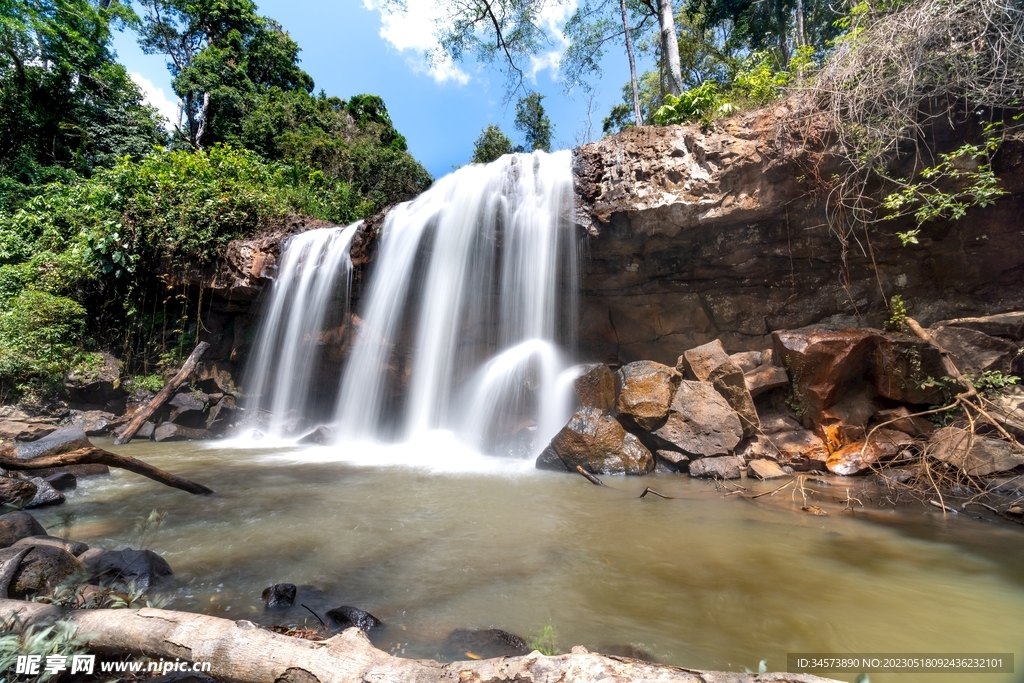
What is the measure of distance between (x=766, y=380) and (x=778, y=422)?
0.64 metres

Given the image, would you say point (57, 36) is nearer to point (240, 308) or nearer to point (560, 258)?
point (240, 308)

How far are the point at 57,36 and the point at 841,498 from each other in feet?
79.7

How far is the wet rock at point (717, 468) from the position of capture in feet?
20.7

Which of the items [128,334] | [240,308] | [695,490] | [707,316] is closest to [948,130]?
[707,316]

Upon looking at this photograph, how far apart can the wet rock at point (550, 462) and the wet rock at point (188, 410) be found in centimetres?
779

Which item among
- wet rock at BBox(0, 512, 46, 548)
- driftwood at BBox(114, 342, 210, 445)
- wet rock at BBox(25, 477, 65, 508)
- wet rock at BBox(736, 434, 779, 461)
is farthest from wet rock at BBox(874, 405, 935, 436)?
driftwood at BBox(114, 342, 210, 445)

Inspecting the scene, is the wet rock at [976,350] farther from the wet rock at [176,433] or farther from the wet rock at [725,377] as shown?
the wet rock at [176,433]

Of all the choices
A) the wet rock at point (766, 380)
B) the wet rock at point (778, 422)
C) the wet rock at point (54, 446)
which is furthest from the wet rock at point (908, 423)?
the wet rock at point (54, 446)

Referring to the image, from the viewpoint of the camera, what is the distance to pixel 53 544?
122 inches

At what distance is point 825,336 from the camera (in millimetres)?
7055

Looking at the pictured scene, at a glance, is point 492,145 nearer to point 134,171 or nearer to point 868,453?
point 134,171

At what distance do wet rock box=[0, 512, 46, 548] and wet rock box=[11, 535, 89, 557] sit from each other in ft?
0.33

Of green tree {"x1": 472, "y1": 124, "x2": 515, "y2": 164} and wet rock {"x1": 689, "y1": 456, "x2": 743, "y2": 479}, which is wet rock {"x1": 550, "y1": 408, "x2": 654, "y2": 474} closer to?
wet rock {"x1": 689, "y1": 456, "x2": 743, "y2": 479}

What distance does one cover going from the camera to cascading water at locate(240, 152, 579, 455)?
9.16 m
